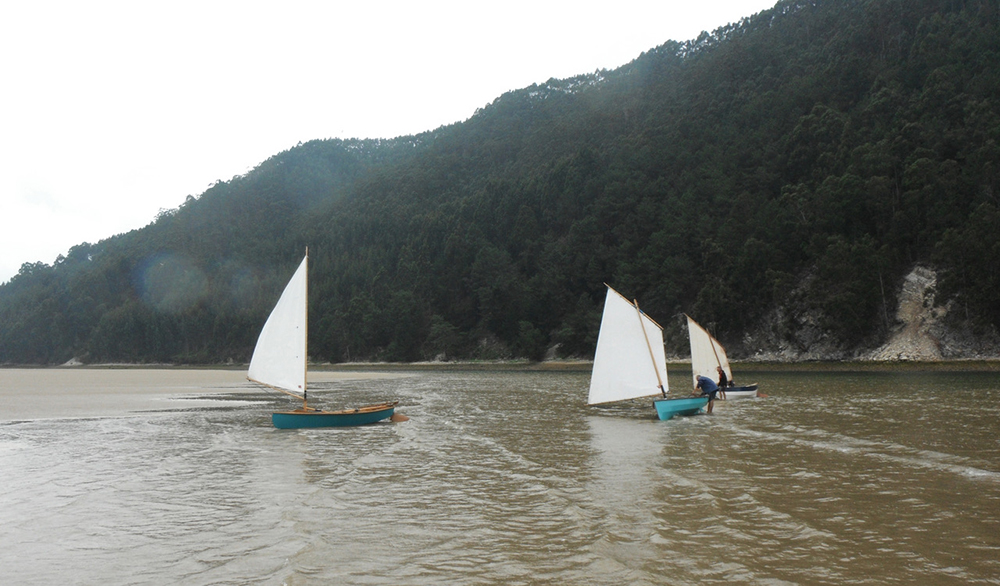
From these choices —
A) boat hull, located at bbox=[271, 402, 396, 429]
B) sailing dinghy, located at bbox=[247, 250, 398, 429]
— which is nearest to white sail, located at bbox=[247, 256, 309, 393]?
sailing dinghy, located at bbox=[247, 250, 398, 429]

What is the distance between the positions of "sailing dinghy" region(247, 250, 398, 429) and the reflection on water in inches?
39.6

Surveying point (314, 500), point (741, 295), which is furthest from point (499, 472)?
point (741, 295)

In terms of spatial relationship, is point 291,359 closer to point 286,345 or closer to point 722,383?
point 286,345

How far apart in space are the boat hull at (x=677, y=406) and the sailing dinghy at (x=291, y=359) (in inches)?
492

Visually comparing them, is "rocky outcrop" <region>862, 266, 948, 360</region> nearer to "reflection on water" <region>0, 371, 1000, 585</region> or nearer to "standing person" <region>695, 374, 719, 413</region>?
"standing person" <region>695, 374, 719, 413</region>

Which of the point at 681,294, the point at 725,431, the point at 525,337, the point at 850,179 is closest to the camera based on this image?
the point at 725,431

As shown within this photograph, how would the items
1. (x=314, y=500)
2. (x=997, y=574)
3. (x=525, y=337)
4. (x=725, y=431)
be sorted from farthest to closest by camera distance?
(x=525, y=337), (x=725, y=431), (x=314, y=500), (x=997, y=574)

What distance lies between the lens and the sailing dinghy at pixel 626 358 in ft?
97.7

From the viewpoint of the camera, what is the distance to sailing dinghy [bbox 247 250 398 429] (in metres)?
26.1

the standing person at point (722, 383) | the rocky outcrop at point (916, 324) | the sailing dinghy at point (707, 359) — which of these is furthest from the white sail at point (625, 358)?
the rocky outcrop at point (916, 324)

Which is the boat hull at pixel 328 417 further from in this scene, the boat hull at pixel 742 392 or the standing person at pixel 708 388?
the boat hull at pixel 742 392

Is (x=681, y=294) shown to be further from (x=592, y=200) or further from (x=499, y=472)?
(x=499, y=472)

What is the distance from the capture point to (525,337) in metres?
110

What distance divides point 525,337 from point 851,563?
101601 mm
